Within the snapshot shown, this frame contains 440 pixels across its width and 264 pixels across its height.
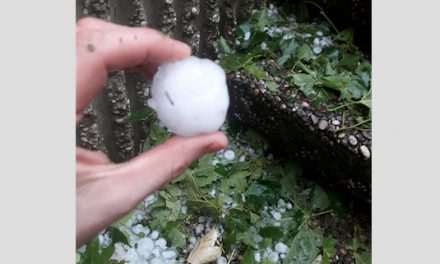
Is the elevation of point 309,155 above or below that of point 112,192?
below

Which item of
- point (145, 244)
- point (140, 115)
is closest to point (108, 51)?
point (140, 115)

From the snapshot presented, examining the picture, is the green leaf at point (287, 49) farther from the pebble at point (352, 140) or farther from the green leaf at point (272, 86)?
the pebble at point (352, 140)

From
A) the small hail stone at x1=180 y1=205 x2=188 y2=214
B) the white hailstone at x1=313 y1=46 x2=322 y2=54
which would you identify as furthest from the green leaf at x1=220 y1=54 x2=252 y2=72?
the small hail stone at x1=180 y1=205 x2=188 y2=214

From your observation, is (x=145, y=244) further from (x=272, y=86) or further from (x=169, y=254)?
(x=272, y=86)

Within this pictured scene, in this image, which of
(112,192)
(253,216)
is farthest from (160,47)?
(253,216)

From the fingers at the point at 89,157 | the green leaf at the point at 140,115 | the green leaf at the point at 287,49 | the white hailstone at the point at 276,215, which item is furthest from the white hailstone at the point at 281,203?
the fingers at the point at 89,157

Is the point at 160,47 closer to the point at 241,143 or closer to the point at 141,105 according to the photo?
the point at 141,105

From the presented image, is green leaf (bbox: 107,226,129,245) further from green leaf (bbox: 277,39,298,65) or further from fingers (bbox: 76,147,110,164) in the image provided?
green leaf (bbox: 277,39,298,65)
